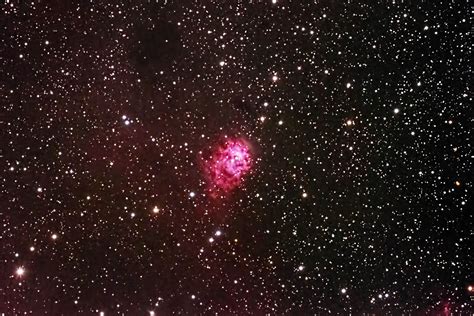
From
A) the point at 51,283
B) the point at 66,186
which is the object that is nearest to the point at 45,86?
the point at 66,186

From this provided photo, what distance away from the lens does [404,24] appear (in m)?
0.43

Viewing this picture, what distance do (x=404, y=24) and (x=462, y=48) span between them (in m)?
0.06

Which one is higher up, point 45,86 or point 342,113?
point 45,86

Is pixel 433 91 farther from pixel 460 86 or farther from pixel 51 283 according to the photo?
pixel 51 283

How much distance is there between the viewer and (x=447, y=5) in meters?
0.43

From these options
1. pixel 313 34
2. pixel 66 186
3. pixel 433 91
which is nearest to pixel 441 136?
pixel 433 91

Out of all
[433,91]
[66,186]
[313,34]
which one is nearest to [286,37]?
[313,34]

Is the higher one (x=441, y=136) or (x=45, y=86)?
(x=45, y=86)

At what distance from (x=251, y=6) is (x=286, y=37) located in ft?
0.16

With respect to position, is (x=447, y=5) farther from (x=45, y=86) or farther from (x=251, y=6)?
(x=45, y=86)

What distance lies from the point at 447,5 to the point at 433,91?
0.09m

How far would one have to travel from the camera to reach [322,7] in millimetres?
429

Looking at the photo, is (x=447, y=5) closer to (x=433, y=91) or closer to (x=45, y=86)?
(x=433, y=91)

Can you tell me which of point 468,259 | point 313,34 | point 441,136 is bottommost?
point 468,259
